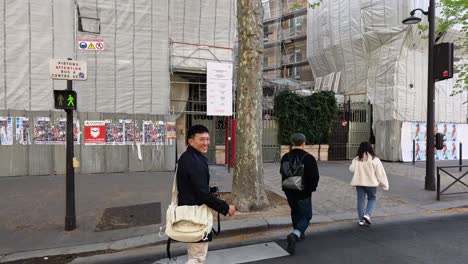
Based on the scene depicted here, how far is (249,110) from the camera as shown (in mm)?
6441

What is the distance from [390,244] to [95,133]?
29.0 ft

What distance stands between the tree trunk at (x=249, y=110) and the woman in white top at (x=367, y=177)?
5.72 ft

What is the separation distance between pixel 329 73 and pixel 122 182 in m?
15.1

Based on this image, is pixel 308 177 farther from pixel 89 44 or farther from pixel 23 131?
pixel 23 131

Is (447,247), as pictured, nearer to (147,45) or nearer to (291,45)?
(147,45)

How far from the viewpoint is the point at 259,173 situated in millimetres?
6539

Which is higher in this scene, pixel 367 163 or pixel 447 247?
pixel 367 163

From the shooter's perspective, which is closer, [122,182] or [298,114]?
[122,182]

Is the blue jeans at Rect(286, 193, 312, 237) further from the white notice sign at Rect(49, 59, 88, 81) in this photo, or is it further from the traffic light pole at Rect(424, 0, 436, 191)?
the traffic light pole at Rect(424, 0, 436, 191)

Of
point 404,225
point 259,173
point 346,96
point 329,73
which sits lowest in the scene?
point 404,225

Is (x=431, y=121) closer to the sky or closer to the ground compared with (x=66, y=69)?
closer to the ground

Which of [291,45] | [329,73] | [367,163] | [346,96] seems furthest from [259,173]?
[291,45]

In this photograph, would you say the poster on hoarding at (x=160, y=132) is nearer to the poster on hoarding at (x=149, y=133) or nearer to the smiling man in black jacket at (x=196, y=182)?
the poster on hoarding at (x=149, y=133)

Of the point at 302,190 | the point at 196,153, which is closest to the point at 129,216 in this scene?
the point at 302,190
